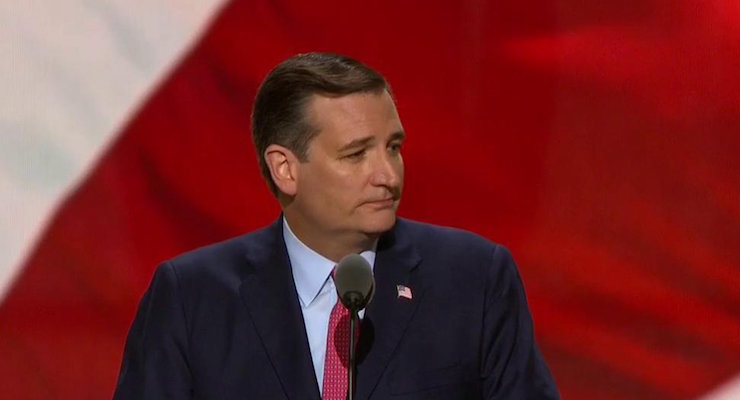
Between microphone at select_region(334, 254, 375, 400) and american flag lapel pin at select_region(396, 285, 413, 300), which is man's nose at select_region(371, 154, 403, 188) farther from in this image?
microphone at select_region(334, 254, 375, 400)

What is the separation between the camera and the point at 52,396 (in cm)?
291

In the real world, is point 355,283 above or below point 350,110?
below

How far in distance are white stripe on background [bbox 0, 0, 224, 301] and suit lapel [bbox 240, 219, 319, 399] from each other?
2.49 ft

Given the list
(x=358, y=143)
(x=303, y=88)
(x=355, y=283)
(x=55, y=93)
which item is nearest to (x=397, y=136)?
(x=358, y=143)

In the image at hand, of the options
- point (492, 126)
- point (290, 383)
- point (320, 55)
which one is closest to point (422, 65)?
point (492, 126)

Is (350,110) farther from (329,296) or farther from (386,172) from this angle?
(329,296)

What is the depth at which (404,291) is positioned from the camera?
2.21 m

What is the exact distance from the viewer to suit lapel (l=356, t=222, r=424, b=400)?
83.1 inches

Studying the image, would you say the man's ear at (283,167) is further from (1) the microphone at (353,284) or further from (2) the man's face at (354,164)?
(1) the microphone at (353,284)

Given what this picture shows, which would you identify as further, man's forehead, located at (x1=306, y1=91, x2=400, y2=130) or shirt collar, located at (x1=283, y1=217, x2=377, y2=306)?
shirt collar, located at (x1=283, y1=217, x2=377, y2=306)

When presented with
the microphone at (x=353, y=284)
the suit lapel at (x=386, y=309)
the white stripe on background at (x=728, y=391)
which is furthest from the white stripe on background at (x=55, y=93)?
the white stripe on background at (x=728, y=391)

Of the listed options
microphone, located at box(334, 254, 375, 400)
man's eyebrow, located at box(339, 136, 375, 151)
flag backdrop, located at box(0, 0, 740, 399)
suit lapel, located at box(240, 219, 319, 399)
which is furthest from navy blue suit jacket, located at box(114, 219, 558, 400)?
flag backdrop, located at box(0, 0, 740, 399)

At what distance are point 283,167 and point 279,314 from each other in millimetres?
263

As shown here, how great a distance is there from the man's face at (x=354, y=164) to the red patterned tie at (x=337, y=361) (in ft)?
0.56
